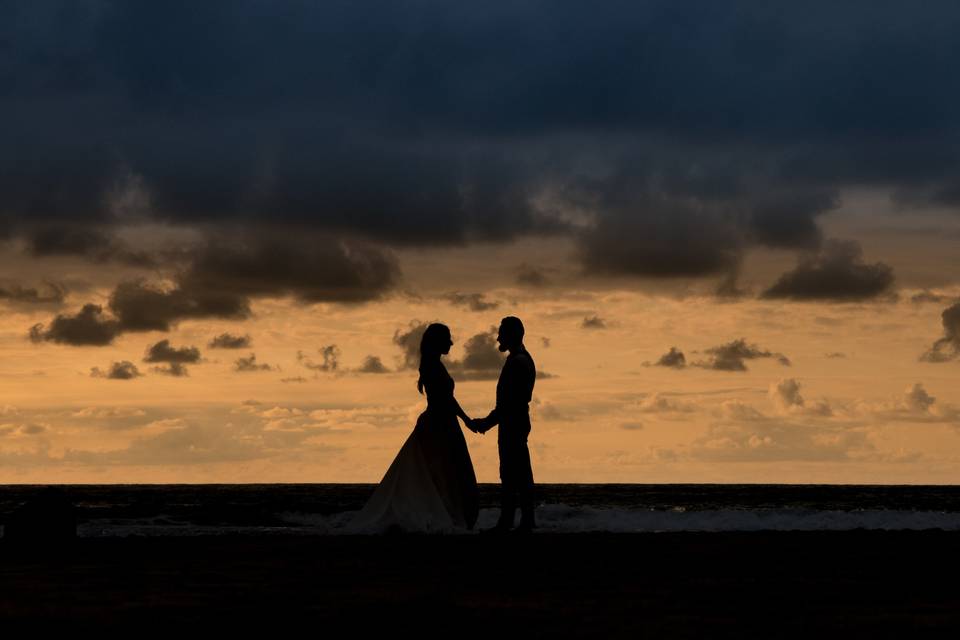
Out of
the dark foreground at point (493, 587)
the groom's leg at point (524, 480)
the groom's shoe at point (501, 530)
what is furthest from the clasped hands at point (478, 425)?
the dark foreground at point (493, 587)

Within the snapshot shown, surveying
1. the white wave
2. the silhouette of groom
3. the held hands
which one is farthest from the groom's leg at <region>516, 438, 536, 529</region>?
the white wave

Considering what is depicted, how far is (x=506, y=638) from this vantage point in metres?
7.40

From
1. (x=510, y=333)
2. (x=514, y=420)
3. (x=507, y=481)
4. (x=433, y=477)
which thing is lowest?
(x=507, y=481)

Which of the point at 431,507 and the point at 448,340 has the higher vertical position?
the point at 448,340

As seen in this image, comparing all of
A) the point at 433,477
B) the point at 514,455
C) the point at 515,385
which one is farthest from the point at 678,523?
the point at 515,385

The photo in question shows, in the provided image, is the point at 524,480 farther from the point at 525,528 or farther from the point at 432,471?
the point at 432,471

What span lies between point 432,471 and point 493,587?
8466 mm

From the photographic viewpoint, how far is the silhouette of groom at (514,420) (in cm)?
1698

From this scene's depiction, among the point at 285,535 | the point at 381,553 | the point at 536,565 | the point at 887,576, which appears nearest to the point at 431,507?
the point at 285,535

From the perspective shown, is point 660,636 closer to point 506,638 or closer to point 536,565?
point 506,638

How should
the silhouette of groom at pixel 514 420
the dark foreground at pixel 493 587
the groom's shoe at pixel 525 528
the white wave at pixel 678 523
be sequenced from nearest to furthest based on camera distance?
the dark foreground at pixel 493 587
the groom's shoe at pixel 525 528
the silhouette of groom at pixel 514 420
the white wave at pixel 678 523

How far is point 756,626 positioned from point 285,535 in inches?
412

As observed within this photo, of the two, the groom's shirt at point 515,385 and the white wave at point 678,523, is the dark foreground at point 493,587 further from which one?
the white wave at point 678,523

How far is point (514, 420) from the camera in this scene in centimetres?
1712
